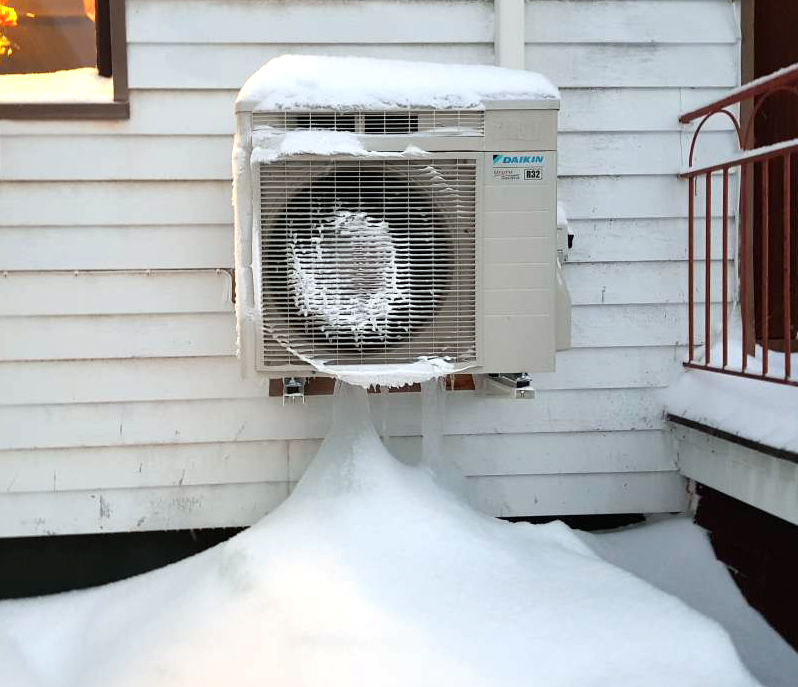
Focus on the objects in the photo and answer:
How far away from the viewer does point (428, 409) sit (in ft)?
8.25

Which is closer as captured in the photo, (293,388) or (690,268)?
(293,388)

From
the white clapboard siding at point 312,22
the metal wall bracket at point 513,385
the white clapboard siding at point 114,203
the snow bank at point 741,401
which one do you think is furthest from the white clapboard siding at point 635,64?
the white clapboard siding at point 114,203

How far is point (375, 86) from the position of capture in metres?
2.03

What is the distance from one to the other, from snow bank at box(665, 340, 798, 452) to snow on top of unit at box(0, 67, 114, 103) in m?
2.01

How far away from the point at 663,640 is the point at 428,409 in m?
0.96

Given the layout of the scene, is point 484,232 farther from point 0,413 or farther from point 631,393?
point 0,413

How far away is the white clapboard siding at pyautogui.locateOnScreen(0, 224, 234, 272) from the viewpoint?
2598mm

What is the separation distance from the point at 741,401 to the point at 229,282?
1544 millimetres

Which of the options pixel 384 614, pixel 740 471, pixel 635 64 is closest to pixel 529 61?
pixel 635 64

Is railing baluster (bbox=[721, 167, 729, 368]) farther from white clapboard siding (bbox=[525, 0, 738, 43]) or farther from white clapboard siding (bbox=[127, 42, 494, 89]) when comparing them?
white clapboard siding (bbox=[127, 42, 494, 89])

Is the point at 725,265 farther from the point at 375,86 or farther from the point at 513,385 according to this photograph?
the point at 375,86

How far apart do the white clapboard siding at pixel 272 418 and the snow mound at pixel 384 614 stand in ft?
1.21

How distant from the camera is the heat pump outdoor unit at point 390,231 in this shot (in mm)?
2000

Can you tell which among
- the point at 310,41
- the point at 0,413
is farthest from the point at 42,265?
the point at 310,41
